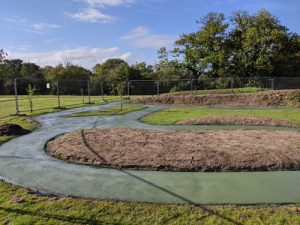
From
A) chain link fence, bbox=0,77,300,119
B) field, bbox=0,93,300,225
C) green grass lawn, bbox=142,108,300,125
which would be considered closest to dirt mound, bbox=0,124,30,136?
green grass lawn, bbox=142,108,300,125

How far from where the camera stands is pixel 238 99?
2261cm

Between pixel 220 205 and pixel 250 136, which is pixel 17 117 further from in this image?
pixel 220 205

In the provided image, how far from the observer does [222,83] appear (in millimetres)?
28672

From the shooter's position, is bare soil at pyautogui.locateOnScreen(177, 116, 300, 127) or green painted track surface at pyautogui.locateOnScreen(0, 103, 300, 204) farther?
bare soil at pyautogui.locateOnScreen(177, 116, 300, 127)

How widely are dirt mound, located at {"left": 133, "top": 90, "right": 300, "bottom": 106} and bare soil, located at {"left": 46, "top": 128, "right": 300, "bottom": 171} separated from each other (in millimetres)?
12066

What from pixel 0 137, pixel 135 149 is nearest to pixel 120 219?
pixel 135 149

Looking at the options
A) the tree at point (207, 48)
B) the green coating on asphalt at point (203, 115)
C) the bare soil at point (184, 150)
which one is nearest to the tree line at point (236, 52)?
the tree at point (207, 48)

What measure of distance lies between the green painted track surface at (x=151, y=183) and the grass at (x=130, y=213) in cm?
29

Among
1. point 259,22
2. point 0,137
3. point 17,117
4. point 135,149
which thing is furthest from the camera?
point 259,22

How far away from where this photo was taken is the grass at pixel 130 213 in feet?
14.5

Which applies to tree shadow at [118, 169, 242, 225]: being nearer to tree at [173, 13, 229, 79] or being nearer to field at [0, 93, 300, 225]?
field at [0, 93, 300, 225]

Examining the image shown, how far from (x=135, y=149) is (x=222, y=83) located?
22.0 m

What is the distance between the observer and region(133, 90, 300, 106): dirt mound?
68.5ft

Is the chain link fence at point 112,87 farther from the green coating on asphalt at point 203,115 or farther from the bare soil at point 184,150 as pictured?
the bare soil at point 184,150
